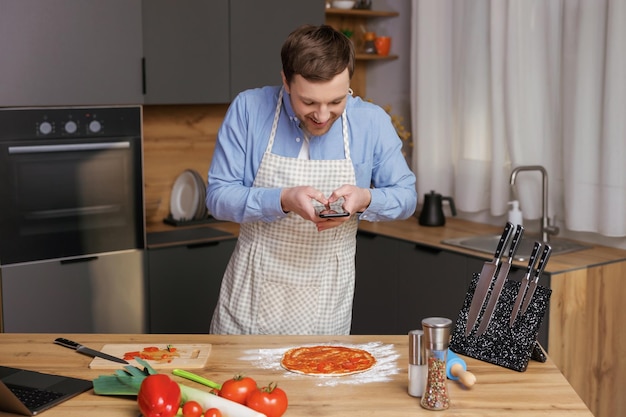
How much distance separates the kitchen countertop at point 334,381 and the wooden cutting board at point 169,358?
2 cm

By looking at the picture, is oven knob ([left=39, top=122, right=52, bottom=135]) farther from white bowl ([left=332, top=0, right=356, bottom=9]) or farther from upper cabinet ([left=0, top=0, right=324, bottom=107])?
white bowl ([left=332, top=0, right=356, bottom=9])

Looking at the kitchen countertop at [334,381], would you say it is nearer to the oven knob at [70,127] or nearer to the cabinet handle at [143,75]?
the oven knob at [70,127]

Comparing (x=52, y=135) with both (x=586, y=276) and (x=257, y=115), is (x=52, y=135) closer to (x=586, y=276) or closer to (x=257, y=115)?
(x=257, y=115)

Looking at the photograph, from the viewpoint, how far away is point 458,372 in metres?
1.88

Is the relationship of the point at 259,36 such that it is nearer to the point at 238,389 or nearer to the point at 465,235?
the point at 465,235

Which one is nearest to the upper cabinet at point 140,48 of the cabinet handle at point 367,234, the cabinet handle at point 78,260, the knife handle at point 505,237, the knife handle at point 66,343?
the cabinet handle at point 78,260

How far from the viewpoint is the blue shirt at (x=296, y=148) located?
2.44 m

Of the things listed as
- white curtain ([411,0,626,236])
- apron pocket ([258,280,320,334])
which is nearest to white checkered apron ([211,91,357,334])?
apron pocket ([258,280,320,334])

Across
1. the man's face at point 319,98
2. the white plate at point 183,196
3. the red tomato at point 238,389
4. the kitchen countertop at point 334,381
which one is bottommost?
the kitchen countertop at point 334,381

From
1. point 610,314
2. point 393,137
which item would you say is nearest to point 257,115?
point 393,137

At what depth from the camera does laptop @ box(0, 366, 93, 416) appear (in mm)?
1743

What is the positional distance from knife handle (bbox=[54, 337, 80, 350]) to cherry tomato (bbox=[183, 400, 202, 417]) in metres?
0.58

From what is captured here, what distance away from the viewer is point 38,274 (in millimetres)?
3451

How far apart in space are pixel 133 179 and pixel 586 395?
2.10m
